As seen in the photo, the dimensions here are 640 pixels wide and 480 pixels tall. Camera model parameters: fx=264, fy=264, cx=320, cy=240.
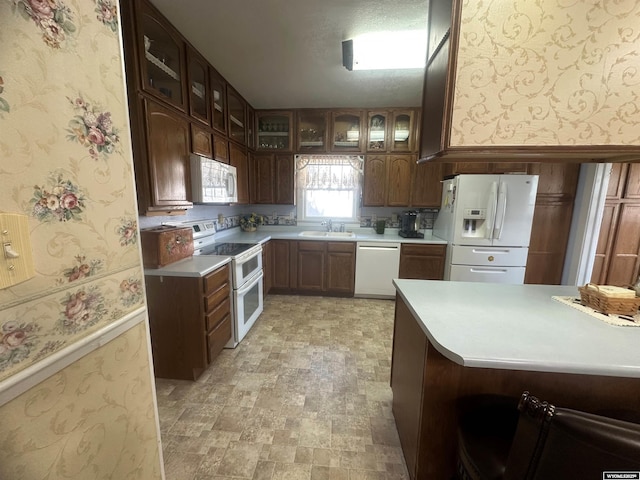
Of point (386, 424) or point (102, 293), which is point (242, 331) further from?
Answer: point (102, 293)

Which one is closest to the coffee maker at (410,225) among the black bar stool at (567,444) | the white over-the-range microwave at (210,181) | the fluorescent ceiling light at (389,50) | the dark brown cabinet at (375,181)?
the dark brown cabinet at (375,181)

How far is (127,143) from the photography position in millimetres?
794

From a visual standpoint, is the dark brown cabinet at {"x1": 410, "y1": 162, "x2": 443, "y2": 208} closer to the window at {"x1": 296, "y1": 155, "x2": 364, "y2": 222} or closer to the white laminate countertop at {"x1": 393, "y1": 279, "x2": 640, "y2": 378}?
the window at {"x1": 296, "y1": 155, "x2": 364, "y2": 222}

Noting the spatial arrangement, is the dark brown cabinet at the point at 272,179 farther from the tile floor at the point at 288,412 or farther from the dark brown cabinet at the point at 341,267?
the tile floor at the point at 288,412

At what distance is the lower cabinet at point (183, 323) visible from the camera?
1.84 m

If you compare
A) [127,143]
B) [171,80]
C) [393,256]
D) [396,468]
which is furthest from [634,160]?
[171,80]

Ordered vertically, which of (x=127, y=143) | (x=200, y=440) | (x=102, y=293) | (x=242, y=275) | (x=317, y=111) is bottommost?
(x=200, y=440)

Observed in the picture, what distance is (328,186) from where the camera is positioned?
3.84 m

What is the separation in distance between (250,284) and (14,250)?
213 centimetres

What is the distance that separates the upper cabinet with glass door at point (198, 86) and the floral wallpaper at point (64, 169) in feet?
5.19

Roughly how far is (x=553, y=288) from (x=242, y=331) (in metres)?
2.34

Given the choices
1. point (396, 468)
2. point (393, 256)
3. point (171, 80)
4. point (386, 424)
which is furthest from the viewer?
point (393, 256)

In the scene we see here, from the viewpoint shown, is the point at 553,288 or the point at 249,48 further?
the point at 249,48


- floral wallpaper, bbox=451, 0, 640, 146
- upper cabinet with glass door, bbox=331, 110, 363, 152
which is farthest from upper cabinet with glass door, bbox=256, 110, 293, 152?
floral wallpaper, bbox=451, 0, 640, 146
